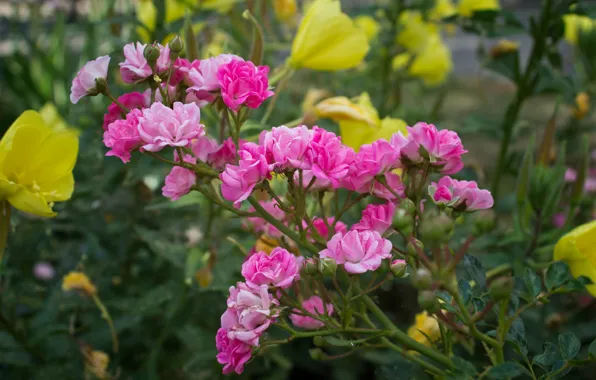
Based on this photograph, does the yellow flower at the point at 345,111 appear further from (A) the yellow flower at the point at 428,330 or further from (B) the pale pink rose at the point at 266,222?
(A) the yellow flower at the point at 428,330

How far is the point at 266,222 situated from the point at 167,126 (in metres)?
0.27

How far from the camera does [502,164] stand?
4.78ft

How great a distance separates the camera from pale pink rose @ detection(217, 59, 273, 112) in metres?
0.69

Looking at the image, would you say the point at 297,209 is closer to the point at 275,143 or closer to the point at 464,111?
the point at 275,143

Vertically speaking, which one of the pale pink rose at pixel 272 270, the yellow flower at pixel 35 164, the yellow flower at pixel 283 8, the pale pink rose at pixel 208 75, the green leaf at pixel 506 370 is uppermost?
the pale pink rose at pixel 208 75

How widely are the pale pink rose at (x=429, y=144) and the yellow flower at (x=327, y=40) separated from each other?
1.08ft

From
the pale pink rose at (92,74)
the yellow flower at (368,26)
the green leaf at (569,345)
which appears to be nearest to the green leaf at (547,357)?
the green leaf at (569,345)

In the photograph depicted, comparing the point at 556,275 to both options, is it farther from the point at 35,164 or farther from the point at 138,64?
the point at 35,164

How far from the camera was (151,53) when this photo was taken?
2.32 feet

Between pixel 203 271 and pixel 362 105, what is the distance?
379 mm

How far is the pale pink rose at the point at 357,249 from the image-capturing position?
0.63 m

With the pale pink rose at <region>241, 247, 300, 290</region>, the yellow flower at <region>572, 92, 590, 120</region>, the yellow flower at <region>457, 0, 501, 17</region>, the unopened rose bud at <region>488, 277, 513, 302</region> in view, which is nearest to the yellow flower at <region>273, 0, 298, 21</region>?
the yellow flower at <region>457, 0, 501, 17</region>

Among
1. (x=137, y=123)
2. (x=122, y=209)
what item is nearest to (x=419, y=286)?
(x=137, y=123)

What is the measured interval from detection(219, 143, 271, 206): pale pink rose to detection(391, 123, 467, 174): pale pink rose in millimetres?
149
